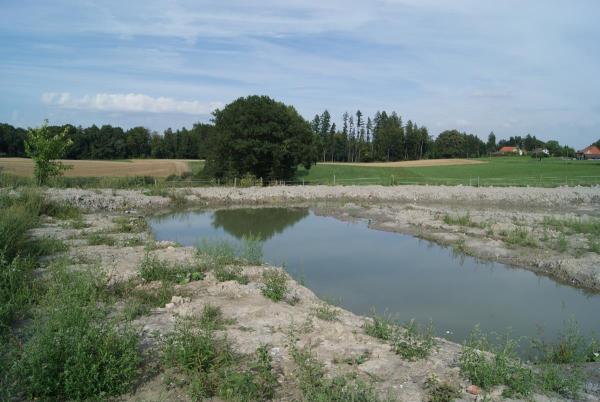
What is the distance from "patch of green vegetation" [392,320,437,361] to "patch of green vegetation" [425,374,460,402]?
2.35 feet

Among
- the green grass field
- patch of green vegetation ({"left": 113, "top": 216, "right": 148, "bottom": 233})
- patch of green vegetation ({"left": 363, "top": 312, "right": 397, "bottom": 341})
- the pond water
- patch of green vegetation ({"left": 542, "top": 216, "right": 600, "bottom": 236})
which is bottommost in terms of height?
the pond water

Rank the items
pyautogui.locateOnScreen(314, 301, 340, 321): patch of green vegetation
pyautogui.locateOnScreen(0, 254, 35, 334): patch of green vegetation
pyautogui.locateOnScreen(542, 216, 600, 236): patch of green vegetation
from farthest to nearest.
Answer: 1. pyautogui.locateOnScreen(542, 216, 600, 236): patch of green vegetation
2. pyautogui.locateOnScreen(314, 301, 340, 321): patch of green vegetation
3. pyautogui.locateOnScreen(0, 254, 35, 334): patch of green vegetation

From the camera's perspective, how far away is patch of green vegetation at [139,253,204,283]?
1027cm

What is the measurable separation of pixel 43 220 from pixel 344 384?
17024 millimetres

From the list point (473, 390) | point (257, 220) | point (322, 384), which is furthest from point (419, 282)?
point (257, 220)

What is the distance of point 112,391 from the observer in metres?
5.59

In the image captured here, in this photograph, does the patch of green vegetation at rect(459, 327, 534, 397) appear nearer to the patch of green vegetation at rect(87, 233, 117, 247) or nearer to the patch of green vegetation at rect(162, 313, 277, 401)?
the patch of green vegetation at rect(162, 313, 277, 401)

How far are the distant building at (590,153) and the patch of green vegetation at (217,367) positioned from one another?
394 ft

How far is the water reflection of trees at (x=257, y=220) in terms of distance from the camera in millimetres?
21484

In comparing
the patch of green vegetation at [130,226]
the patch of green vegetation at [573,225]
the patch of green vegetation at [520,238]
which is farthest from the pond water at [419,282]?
the patch of green vegetation at [573,225]

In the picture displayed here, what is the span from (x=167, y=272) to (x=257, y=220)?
46.9 feet

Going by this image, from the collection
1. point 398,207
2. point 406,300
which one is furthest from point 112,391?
point 398,207

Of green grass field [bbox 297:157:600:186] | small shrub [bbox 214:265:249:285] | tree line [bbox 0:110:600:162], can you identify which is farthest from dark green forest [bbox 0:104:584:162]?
small shrub [bbox 214:265:249:285]

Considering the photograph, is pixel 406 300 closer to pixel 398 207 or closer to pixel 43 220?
pixel 43 220
